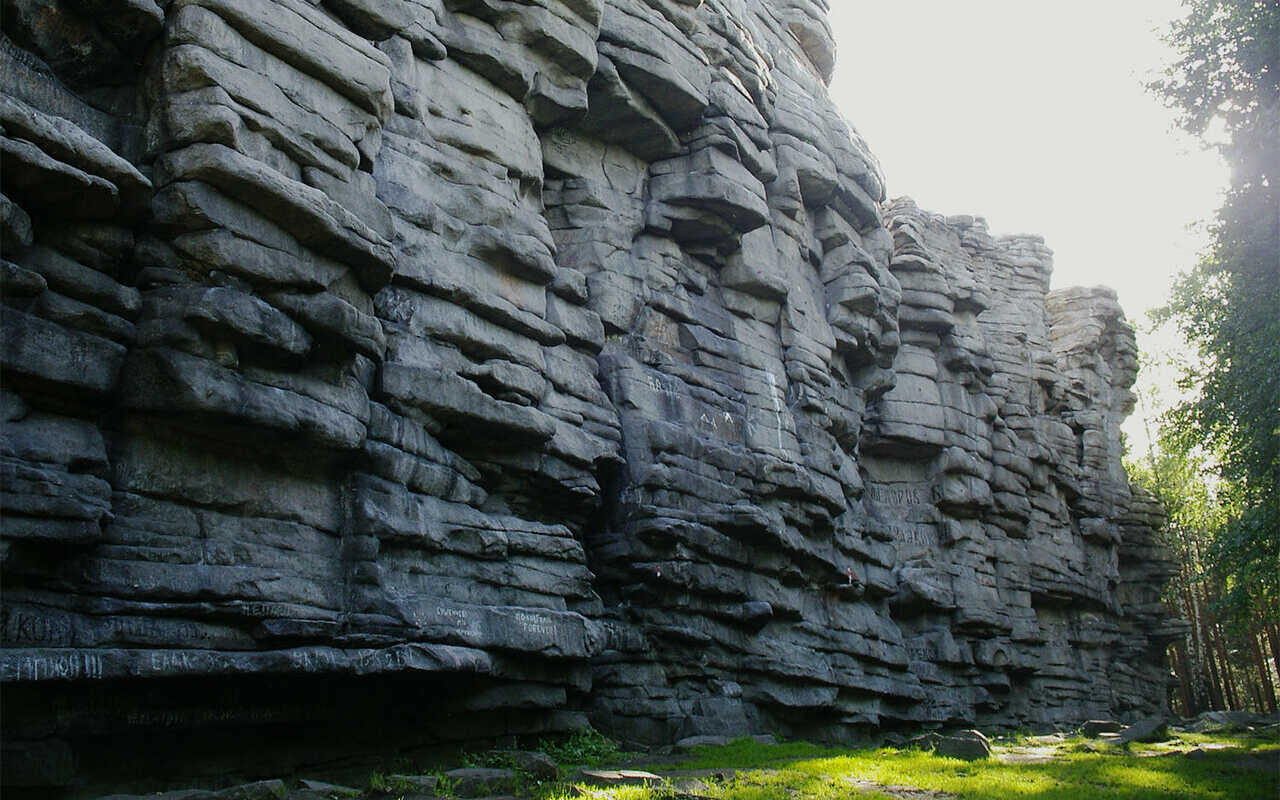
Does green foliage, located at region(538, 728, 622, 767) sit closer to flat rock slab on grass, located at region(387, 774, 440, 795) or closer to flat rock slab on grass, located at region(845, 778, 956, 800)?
flat rock slab on grass, located at region(387, 774, 440, 795)

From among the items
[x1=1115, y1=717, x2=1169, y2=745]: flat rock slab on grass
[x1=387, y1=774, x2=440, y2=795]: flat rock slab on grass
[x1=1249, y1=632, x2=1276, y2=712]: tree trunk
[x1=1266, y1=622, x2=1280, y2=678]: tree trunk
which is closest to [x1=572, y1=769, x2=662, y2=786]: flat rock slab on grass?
[x1=387, y1=774, x2=440, y2=795]: flat rock slab on grass

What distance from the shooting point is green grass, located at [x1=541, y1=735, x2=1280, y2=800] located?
41.7ft

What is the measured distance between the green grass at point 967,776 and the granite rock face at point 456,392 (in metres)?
2.72

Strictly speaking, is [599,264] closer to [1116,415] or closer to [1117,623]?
[1117,623]

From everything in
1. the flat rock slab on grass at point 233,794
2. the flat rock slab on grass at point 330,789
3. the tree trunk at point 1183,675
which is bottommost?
the tree trunk at point 1183,675

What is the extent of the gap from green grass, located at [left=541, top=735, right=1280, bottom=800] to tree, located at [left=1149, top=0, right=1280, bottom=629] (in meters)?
11.0

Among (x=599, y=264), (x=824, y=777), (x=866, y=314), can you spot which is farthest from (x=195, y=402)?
(x=866, y=314)

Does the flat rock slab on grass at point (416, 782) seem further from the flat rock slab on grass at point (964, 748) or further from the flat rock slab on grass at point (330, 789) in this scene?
the flat rock slab on grass at point (964, 748)

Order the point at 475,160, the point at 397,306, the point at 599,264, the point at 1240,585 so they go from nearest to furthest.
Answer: the point at 397,306 < the point at 475,160 < the point at 599,264 < the point at 1240,585

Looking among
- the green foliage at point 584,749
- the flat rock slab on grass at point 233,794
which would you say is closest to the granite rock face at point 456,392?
the green foliage at point 584,749

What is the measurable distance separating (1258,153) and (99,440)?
27.9 m

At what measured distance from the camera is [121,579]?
11438 mm

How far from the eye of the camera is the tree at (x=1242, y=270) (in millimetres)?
25953

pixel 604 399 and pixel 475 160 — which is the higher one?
pixel 475 160
